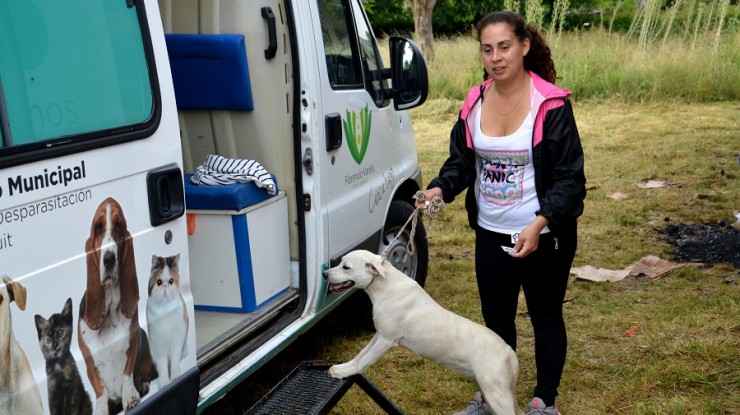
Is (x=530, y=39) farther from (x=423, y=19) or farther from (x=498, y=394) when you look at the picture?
(x=423, y=19)

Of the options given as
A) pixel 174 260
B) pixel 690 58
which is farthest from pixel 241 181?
pixel 690 58

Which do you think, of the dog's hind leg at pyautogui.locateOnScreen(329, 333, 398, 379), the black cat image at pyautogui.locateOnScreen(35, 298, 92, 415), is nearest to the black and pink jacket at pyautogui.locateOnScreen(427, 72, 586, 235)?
the dog's hind leg at pyautogui.locateOnScreen(329, 333, 398, 379)

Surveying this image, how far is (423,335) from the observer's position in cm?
356

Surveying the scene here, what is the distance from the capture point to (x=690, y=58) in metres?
13.9

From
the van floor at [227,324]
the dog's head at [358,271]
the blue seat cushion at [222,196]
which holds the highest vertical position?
the blue seat cushion at [222,196]

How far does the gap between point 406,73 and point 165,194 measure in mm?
2268

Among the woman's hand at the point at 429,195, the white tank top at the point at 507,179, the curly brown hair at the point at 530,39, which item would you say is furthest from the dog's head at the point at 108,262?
the curly brown hair at the point at 530,39

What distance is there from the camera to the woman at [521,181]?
11.1ft

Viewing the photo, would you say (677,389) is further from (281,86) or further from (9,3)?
(9,3)

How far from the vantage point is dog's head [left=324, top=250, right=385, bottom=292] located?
358 cm

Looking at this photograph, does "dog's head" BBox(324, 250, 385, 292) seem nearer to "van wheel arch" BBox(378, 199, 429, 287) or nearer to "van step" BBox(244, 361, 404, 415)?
"van step" BBox(244, 361, 404, 415)

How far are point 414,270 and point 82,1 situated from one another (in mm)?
3200

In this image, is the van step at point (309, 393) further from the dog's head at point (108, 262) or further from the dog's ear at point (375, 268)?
the dog's head at point (108, 262)

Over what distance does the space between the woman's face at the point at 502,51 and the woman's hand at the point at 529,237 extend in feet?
1.98
